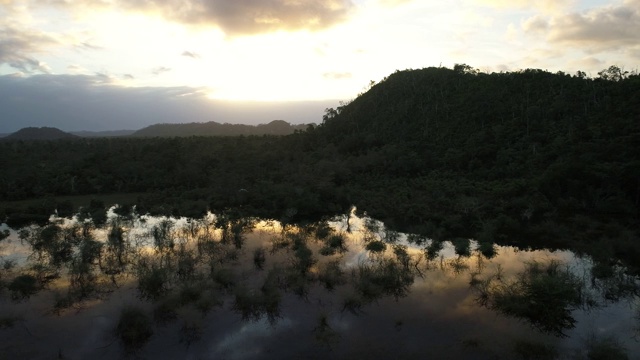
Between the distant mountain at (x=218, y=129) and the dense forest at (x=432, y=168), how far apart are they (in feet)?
189

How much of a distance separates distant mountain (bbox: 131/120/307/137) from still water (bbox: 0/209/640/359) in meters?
91.6

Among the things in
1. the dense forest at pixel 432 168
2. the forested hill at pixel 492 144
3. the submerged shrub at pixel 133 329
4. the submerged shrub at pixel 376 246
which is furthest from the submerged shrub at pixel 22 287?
the forested hill at pixel 492 144

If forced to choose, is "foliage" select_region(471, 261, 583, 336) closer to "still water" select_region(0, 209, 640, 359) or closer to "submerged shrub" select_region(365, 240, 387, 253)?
"still water" select_region(0, 209, 640, 359)

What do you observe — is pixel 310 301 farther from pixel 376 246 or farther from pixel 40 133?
pixel 40 133

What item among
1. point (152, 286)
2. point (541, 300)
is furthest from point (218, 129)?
point (541, 300)

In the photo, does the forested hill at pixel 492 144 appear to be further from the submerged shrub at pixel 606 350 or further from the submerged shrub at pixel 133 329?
the submerged shrub at pixel 133 329

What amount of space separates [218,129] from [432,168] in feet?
333

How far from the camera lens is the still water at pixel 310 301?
11.8 metres

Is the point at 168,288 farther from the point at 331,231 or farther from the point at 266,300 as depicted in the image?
the point at 331,231

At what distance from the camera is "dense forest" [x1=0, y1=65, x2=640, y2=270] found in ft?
82.0

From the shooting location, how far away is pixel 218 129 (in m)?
130

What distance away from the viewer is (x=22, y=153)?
47.8m

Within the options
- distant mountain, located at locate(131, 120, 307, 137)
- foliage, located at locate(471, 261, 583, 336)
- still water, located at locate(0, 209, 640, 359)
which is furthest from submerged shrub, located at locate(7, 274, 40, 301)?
distant mountain, located at locate(131, 120, 307, 137)

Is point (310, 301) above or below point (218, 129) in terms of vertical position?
below
